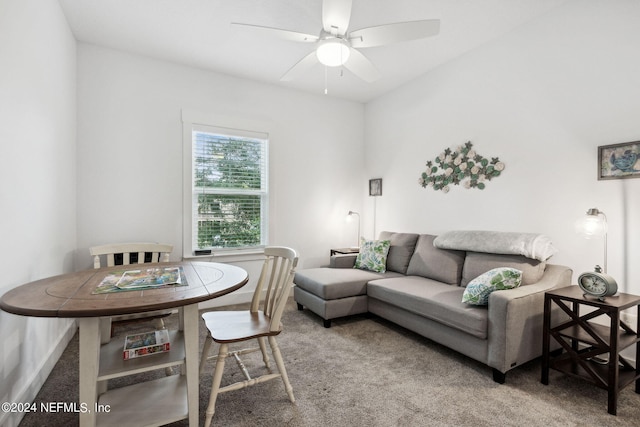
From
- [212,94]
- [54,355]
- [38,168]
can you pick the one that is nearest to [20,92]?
[38,168]

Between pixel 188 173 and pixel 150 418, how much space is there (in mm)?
2581

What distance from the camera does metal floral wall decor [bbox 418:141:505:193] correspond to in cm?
316

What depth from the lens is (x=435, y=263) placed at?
3.22 m

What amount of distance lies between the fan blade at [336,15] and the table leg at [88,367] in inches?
81.3

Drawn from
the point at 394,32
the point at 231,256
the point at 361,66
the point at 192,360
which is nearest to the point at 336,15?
the point at 394,32

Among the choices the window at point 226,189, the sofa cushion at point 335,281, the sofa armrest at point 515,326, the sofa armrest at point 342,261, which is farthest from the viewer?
the sofa armrest at point 342,261

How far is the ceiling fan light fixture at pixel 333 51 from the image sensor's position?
216 cm

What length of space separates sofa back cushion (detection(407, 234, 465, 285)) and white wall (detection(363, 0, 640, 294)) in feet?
1.26

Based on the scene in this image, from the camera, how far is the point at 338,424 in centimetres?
169

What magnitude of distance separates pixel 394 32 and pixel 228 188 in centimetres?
253

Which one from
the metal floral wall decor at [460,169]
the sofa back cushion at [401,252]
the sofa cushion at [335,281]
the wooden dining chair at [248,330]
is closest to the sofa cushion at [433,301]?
the sofa cushion at [335,281]

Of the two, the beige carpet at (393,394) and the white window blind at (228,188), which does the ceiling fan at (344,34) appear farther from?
the beige carpet at (393,394)

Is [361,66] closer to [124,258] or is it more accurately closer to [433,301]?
[433,301]

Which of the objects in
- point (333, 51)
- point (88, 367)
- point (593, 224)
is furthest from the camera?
point (333, 51)
